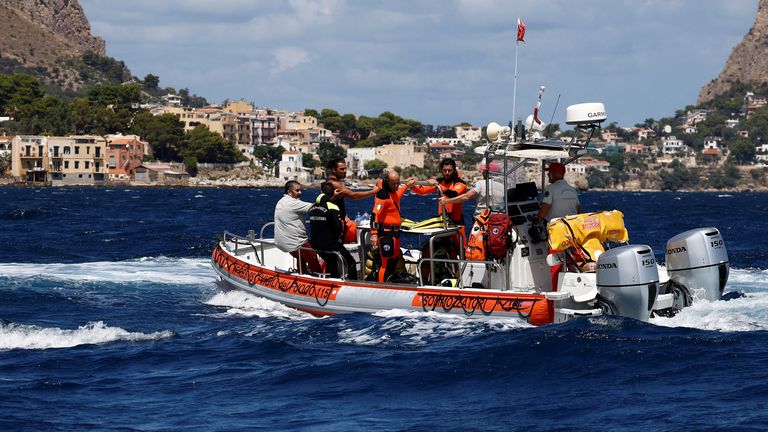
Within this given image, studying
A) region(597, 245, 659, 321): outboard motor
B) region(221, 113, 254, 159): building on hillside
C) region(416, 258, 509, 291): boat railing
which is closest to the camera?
region(597, 245, 659, 321): outboard motor

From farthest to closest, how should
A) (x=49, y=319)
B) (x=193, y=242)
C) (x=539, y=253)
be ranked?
1. (x=193, y=242)
2. (x=49, y=319)
3. (x=539, y=253)

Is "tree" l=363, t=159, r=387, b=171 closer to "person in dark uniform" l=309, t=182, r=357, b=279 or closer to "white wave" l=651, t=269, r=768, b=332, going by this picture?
"person in dark uniform" l=309, t=182, r=357, b=279

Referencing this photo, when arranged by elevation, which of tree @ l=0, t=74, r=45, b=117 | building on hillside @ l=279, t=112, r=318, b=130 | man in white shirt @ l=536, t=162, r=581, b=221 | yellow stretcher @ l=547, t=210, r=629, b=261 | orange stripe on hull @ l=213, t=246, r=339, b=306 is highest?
tree @ l=0, t=74, r=45, b=117

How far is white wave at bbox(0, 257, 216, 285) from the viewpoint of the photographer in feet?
66.3

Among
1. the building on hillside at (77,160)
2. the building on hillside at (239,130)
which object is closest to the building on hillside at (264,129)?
the building on hillside at (239,130)

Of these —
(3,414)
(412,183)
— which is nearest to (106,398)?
(3,414)

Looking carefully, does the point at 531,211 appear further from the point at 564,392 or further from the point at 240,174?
the point at 240,174

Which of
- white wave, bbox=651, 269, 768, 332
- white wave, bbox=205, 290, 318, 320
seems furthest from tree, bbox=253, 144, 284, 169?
white wave, bbox=651, 269, 768, 332

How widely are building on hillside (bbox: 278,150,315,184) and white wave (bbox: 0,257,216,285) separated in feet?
436

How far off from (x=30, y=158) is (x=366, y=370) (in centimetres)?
12906

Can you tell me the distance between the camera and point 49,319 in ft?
51.0

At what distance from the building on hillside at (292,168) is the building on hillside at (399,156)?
70.6ft

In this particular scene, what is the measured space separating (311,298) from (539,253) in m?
2.82

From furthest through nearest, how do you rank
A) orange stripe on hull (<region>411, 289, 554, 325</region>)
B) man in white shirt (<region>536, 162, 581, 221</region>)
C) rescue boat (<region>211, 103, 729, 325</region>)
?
man in white shirt (<region>536, 162, 581, 221</region>)
orange stripe on hull (<region>411, 289, 554, 325</region>)
rescue boat (<region>211, 103, 729, 325</region>)
